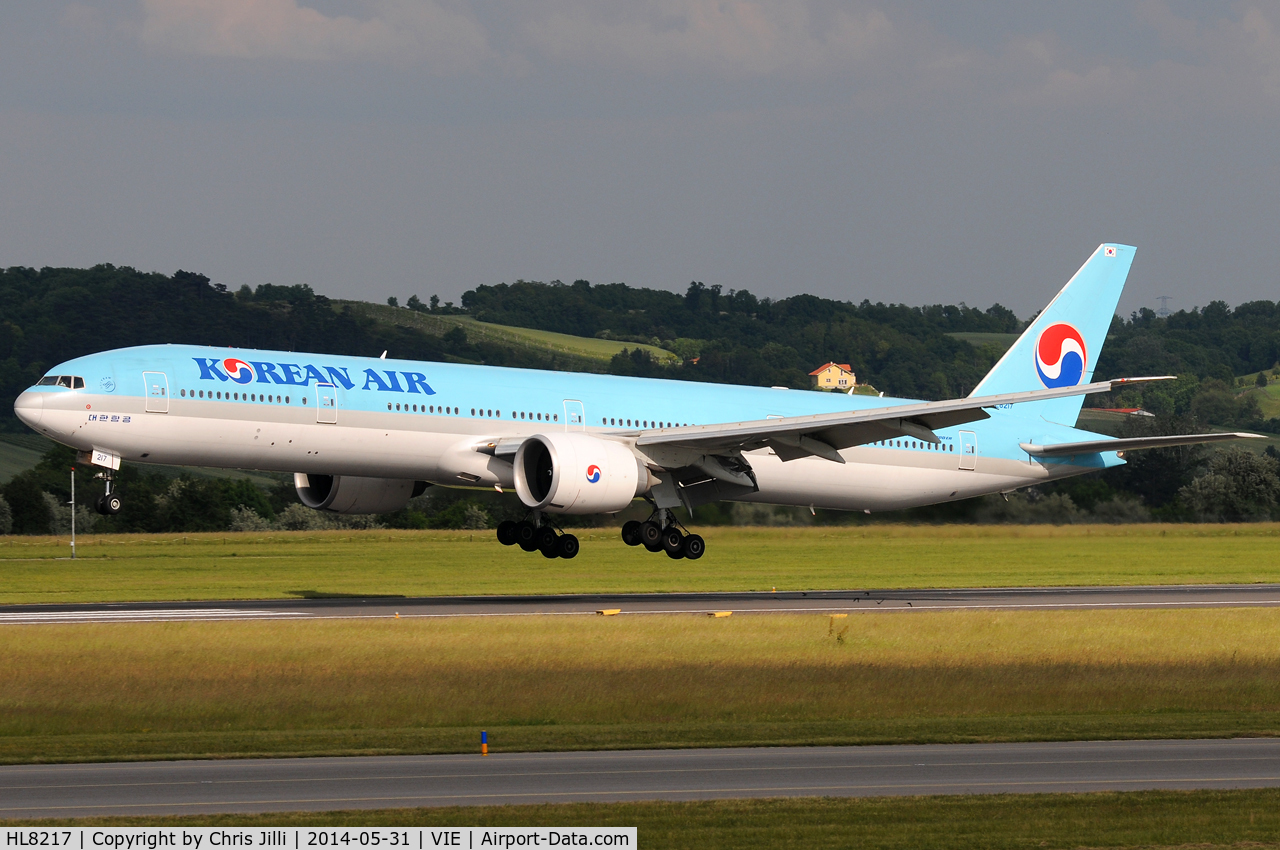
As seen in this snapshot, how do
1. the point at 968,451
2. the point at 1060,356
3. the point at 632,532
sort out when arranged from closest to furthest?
1. the point at 632,532
2. the point at 968,451
3. the point at 1060,356

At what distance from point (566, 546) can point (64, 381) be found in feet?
43.9

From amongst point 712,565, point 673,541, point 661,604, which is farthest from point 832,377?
point 673,541

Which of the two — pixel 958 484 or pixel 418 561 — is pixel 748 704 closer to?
pixel 958 484

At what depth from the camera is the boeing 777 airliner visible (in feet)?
115

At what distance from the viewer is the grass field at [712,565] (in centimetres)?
5069

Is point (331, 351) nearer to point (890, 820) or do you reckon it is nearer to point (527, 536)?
point (527, 536)

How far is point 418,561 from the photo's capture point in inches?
2375

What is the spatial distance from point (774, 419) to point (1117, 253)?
1755cm

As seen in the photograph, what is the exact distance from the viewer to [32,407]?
1335 inches

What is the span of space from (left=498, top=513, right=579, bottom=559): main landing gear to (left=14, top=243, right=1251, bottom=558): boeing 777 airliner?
5cm

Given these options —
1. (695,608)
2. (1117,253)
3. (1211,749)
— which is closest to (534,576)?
(695,608)

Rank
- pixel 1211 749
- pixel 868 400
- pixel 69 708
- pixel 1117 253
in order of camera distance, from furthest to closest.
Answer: pixel 1117 253 < pixel 868 400 < pixel 69 708 < pixel 1211 749

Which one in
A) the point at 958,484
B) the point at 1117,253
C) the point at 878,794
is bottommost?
the point at 878,794

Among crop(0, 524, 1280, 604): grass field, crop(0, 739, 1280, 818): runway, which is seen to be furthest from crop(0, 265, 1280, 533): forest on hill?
crop(0, 739, 1280, 818): runway
